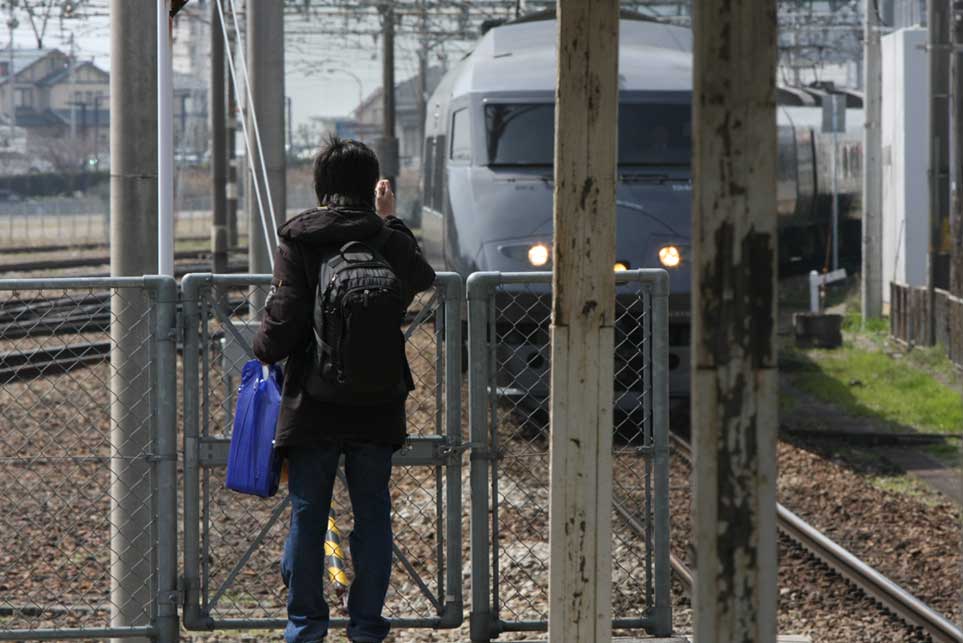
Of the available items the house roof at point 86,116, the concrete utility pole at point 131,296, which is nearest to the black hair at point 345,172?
the concrete utility pole at point 131,296

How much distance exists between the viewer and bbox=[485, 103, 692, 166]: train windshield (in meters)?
12.3

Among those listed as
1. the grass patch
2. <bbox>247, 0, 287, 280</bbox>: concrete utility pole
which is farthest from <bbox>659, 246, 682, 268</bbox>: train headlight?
<bbox>247, 0, 287, 280</bbox>: concrete utility pole

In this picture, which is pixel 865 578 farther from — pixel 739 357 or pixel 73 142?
pixel 73 142

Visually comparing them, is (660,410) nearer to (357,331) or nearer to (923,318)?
(357,331)

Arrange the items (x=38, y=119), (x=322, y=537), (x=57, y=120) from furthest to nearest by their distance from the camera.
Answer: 1. (x=38, y=119)
2. (x=57, y=120)
3. (x=322, y=537)

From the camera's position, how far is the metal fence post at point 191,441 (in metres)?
5.21

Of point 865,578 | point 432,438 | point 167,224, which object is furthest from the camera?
point 865,578

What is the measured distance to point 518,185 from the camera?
12.0 metres

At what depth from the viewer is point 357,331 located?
451cm

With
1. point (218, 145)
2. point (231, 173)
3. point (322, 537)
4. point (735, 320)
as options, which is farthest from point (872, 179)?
point (735, 320)

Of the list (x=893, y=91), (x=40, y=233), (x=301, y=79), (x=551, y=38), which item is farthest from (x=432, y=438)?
(x=301, y=79)

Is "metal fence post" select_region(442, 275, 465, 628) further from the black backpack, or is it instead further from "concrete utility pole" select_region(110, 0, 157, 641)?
"concrete utility pole" select_region(110, 0, 157, 641)

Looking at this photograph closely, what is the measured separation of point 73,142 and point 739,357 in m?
49.5

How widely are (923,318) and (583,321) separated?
536 inches
